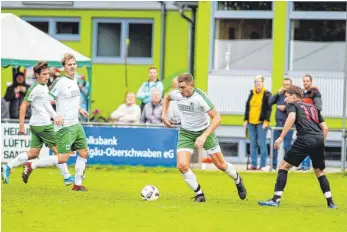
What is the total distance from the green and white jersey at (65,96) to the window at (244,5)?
38.9ft

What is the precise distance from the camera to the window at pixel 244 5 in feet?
98.4

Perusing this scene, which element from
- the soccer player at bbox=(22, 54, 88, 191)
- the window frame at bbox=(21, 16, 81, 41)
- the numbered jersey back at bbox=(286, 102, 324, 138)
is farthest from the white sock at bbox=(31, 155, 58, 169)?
the window frame at bbox=(21, 16, 81, 41)

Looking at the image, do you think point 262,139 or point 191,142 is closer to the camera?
point 191,142

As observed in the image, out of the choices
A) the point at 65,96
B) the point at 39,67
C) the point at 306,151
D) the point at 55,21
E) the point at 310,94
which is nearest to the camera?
the point at 306,151

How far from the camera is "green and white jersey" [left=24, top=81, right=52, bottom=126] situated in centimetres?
1989

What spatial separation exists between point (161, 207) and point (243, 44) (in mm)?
14808

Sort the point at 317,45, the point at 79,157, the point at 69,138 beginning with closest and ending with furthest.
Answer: the point at 69,138, the point at 79,157, the point at 317,45

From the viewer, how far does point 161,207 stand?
16109 mm

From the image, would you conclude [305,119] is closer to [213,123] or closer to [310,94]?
[213,123]

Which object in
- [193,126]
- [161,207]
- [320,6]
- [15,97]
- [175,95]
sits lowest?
[161,207]

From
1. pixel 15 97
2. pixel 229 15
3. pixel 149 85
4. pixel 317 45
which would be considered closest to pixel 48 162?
pixel 149 85

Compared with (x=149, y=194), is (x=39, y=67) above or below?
above

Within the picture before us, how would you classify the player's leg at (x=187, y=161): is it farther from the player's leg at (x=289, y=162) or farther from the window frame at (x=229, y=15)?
the window frame at (x=229, y=15)

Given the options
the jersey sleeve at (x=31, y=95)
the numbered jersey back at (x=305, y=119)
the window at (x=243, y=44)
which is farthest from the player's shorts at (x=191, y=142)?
the window at (x=243, y=44)
